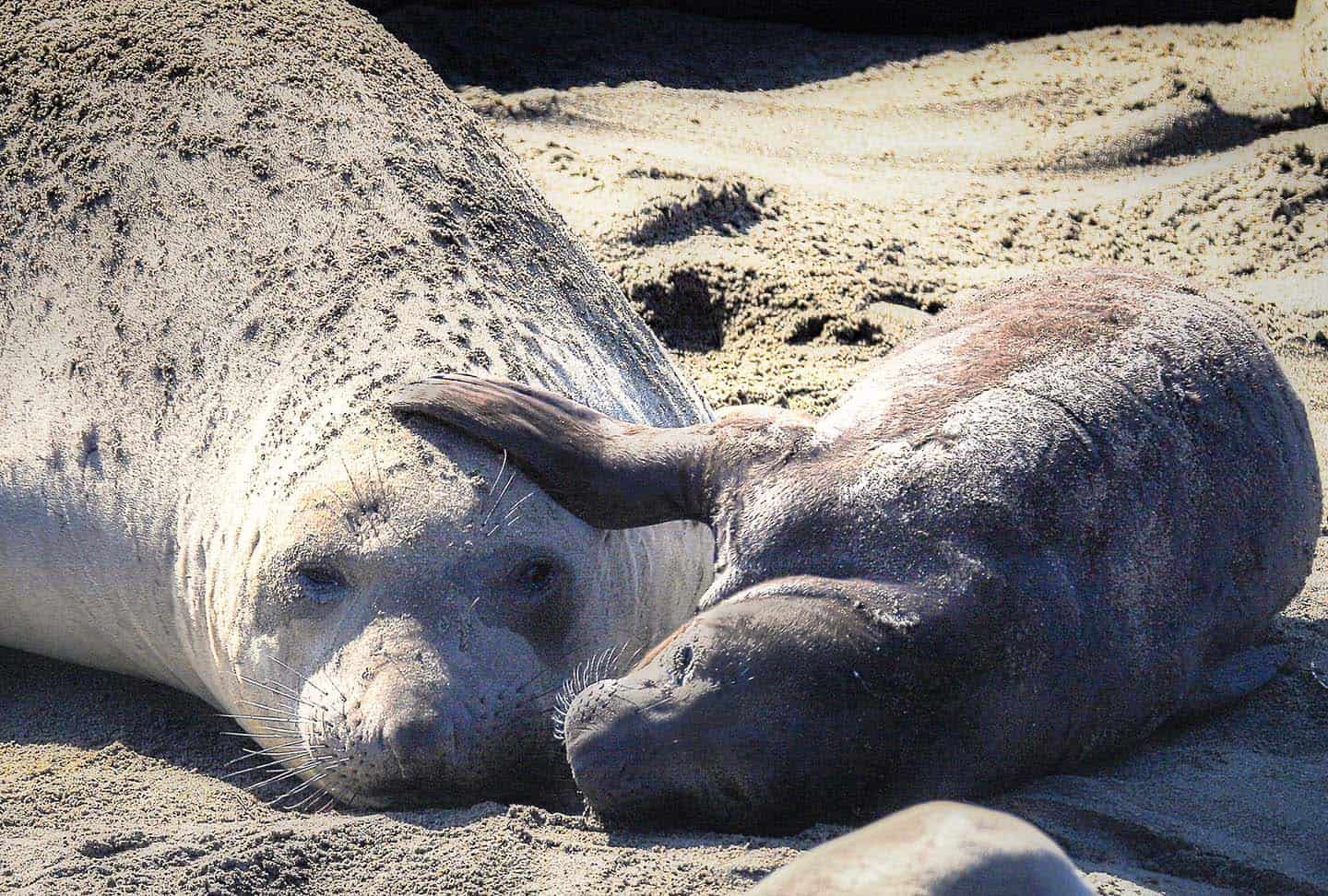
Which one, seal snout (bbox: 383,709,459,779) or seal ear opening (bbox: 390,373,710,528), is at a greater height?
seal ear opening (bbox: 390,373,710,528)

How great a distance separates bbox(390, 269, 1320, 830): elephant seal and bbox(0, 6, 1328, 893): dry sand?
12 centimetres

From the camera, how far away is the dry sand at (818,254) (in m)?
2.85

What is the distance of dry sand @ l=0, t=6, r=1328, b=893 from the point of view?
9.34 ft

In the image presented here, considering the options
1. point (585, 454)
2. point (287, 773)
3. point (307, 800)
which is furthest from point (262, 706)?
point (585, 454)

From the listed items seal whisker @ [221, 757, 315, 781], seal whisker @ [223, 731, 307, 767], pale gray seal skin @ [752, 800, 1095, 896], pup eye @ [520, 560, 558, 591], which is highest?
pale gray seal skin @ [752, 800, 1095, 896]

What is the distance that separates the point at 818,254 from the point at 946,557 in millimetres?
3852

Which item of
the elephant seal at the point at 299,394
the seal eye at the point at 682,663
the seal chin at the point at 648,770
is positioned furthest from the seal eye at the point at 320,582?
the seal eye at the point at 682,663

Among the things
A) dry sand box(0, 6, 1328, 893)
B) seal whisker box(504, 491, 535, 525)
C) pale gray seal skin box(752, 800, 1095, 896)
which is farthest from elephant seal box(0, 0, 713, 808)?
pale gray seal skin box(752, 800, 1095, 896)

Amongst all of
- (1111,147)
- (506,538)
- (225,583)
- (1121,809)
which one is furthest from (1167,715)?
(1111,147)

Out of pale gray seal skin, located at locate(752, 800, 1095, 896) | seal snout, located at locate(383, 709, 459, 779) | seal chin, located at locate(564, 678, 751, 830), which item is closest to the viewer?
pale gray seal skin, located at locate(752, 800, 1095, 896)

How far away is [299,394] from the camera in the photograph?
11.7ft

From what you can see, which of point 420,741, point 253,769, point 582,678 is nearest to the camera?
point 420,741

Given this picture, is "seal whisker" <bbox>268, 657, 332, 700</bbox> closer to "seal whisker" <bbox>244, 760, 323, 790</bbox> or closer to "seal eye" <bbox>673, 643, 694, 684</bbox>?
"seal whisker" <bbox>244, 760, 323, 790</bbox>

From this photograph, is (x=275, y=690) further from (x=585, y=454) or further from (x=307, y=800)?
(x=585, y=454)
